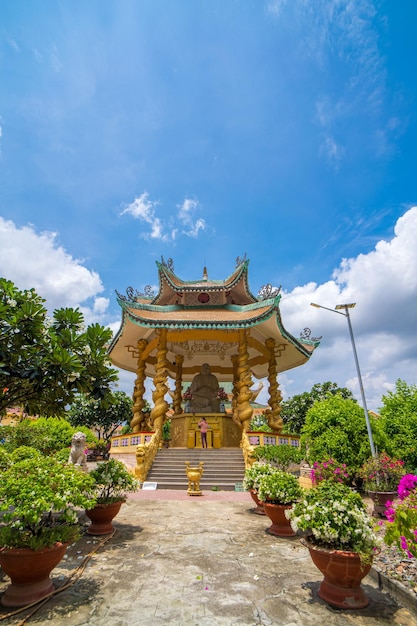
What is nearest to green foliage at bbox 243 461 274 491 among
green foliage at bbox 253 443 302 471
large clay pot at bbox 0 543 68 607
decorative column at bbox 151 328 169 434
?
green foliage at bbox 253 443 302 471

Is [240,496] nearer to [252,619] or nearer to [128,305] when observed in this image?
[252,619]

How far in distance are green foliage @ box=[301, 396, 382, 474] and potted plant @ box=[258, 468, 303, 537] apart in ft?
19.0

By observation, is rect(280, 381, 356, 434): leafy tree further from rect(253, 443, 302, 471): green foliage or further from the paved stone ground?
the paved stone ground

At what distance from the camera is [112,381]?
678 cm

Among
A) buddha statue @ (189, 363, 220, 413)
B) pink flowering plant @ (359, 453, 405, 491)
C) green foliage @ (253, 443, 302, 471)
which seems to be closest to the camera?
pink flowering plant @ (359, 453, 405, 491)

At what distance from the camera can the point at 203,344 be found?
68.6ft

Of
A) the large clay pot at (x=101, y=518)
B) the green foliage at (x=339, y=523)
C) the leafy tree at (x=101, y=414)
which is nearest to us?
the green foliage at (x=339, y=523)

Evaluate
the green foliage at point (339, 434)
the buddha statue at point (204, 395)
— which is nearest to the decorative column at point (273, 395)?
the buddha statue at point (204, 395)

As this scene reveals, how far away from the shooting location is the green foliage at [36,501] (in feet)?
12.3

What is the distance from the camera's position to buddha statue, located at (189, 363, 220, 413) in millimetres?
19172

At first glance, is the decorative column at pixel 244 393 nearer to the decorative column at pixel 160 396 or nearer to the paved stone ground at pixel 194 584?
the decorative column at pixel 160 396

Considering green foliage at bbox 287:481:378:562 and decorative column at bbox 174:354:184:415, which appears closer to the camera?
green foliage at bbox 287:481:378:562

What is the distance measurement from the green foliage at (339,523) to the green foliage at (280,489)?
2317 mm

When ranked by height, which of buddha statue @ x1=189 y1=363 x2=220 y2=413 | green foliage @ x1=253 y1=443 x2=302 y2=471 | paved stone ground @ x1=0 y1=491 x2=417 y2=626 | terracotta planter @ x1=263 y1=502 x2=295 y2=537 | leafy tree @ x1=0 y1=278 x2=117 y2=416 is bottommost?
paved stone ground @ x1=0 y1=491 x2=417 y2=626
